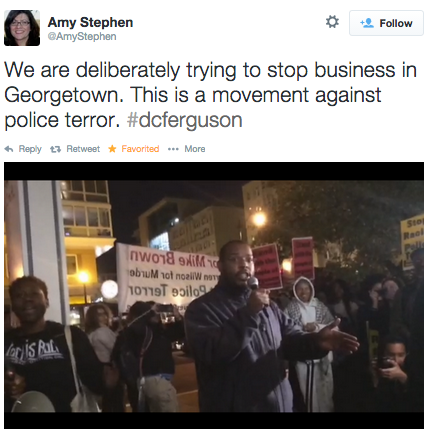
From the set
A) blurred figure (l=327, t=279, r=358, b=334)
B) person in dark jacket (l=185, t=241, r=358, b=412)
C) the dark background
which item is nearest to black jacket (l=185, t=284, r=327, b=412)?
person in dark jacket (l=185, t=241, r=358, b=412)

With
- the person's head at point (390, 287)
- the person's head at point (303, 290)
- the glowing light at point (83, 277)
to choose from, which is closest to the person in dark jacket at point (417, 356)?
the person's head at point (390, 287)

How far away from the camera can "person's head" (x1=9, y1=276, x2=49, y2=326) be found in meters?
2.96

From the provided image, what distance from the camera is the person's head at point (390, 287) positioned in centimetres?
300

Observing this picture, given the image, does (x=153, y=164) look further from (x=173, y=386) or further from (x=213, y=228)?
(x=173, y=386)

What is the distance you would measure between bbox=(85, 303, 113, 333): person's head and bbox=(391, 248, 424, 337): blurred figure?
6.20ft

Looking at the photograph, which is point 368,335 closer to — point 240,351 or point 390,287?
point 390,287

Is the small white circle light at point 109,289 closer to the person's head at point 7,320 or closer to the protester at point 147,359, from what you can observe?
the protester at point 147,359
